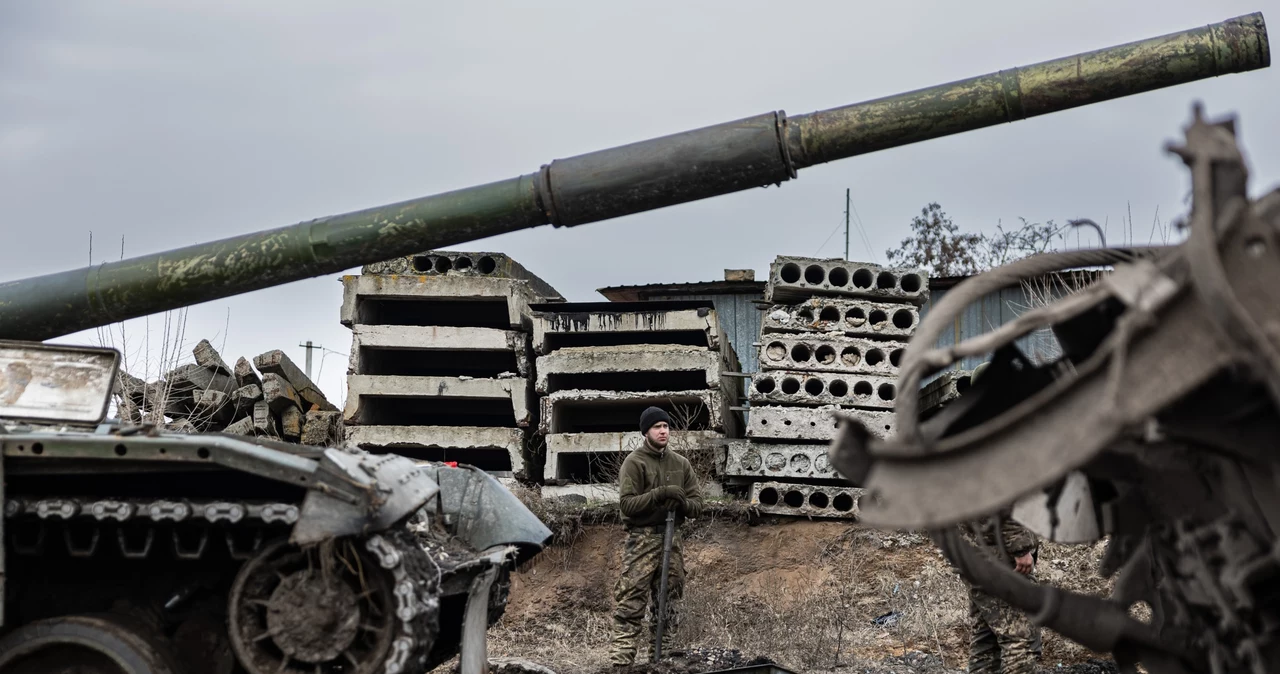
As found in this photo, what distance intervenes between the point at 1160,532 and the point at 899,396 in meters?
1.04

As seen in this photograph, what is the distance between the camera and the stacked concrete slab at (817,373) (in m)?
12.0

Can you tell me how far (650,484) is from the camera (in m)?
8.98

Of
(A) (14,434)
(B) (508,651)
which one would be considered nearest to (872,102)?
(A) (14,434)

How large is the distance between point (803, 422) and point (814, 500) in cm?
78

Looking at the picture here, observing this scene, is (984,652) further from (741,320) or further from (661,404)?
(741,320)

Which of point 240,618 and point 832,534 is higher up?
point 832,534

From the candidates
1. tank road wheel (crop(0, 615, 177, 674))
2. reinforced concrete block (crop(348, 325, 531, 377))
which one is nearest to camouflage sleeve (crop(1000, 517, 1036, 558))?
tank road wheel (crop(0, 615, 177, 674))

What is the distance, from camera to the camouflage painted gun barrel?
5.47 metres

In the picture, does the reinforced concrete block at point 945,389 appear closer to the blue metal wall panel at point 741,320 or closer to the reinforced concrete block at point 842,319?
the reinforced concrete block at point 842,319

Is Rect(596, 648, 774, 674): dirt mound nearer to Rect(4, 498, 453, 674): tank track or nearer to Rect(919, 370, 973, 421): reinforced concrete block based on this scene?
Rect(4, 498, 453, 674): tank track

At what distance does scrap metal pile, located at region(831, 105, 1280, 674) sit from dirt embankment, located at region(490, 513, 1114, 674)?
14.8 ft

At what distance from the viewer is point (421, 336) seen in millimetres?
12719

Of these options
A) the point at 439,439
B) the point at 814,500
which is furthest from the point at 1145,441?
the point at 439,439

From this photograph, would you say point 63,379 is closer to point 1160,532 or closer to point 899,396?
point 899,396
